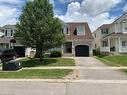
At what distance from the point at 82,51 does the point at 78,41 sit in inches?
74.2

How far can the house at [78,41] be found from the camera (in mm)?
46000

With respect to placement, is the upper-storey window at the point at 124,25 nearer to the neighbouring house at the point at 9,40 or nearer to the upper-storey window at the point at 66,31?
the upper-storey window at the point at 66,31

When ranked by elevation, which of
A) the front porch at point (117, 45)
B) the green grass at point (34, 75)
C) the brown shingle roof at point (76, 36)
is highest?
the brown shingle roof at point (76, 36)

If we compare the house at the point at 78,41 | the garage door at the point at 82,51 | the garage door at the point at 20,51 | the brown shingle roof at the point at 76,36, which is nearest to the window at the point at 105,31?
the brown shingle roof at the point at 76,36

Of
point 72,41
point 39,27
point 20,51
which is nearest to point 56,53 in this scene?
point 72,41

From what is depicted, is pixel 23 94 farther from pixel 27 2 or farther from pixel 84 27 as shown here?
pixel 84 27

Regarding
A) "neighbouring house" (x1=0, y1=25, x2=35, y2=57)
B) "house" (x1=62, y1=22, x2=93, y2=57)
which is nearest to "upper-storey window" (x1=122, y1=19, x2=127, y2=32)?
"house" (x1=62, y1=22, x2=93, y2=57)

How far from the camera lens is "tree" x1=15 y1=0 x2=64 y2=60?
29141 millimetres

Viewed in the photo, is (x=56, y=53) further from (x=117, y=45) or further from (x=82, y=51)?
(x=117, y=45)

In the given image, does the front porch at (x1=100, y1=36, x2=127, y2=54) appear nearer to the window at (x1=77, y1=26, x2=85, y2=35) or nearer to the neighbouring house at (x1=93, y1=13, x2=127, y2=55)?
the neighbouring house at (x1=93, y1=13, x2=127, y2=55)

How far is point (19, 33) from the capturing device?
29.8 meters

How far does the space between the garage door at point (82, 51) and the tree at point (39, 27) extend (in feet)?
52.7

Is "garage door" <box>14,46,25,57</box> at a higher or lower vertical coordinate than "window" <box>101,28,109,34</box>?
lower

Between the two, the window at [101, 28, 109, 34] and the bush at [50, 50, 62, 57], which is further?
the window at [101, 28, 109, 34]
